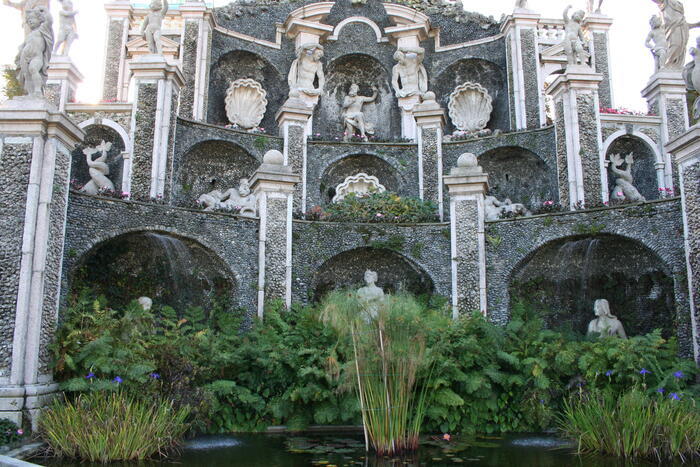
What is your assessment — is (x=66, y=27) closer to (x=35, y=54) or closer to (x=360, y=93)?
(x=360, y=93)

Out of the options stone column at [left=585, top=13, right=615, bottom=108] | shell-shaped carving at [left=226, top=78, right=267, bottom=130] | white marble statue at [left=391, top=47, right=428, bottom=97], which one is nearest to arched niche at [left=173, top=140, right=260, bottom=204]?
shell-shaped carving at [left=226, top=78, right=267, bottom=130]

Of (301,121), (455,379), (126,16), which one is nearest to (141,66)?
(301,121)

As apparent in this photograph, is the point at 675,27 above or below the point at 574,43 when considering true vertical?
below

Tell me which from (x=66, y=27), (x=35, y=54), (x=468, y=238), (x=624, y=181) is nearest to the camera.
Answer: (x=35, y=54)

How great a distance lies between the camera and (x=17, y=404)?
30.3 feet

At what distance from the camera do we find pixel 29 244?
9.98m

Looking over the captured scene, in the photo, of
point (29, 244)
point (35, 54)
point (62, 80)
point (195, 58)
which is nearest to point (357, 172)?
point (195, 58)

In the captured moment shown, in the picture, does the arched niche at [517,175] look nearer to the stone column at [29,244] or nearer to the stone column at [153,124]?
the stone column at [153,124]

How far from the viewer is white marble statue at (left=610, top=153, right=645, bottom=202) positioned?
724 inches

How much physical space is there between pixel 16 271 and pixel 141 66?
31.8ft

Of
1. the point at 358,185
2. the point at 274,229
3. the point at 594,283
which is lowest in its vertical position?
the point at 594,283

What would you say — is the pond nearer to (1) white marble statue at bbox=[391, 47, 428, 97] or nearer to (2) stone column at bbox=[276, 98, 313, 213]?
(2) stone column at bbox=[276, 98, 313, 213]

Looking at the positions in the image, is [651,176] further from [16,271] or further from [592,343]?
[16,271]

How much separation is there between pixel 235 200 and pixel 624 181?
36.2ft
